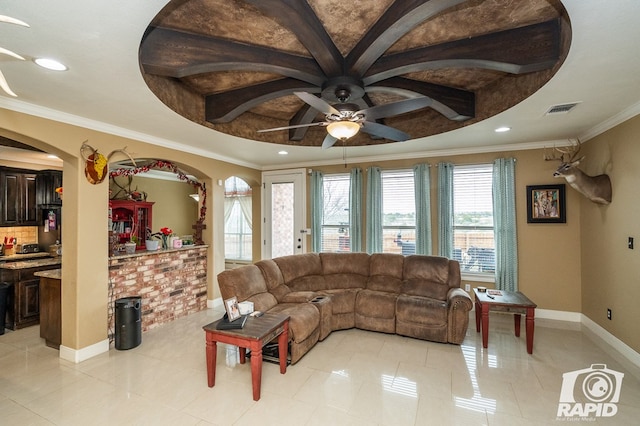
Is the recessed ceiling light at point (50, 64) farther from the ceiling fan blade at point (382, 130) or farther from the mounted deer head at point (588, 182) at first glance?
the mounted deer head at point (588, 182)

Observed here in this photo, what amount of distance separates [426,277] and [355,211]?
1799 mm

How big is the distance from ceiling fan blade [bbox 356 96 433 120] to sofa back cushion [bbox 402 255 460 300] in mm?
2553

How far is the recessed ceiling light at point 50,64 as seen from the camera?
2.05 m

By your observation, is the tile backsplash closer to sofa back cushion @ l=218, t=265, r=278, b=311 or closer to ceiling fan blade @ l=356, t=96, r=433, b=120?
sofa back cushion @ l=218, t=265, r=278, b=311

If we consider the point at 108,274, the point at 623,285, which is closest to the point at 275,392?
the point at 108,274

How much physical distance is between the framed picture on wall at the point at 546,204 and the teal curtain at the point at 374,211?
2296 millimetres

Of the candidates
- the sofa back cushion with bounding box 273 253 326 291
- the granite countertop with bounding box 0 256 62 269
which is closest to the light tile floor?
the sofa back cushion with bounding box 273 253 326 291

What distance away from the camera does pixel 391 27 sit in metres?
1.73

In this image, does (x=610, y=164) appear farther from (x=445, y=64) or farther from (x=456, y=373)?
(x=456, y=373)

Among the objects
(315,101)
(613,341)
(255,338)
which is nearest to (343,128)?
(315,101)

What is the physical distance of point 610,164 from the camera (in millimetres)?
3484

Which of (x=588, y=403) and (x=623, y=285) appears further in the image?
(x=623, y=285)

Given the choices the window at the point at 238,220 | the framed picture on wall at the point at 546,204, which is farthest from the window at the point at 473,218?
the window at the point at 238,220

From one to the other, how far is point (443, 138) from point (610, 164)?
6.27 feet
